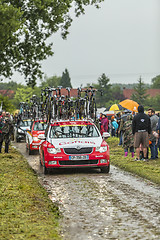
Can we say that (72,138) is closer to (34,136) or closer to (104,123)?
(34,136)

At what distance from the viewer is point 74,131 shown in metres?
15.0

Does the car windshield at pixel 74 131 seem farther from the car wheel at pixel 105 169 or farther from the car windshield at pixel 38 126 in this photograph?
the car windshield at pixel 38 126

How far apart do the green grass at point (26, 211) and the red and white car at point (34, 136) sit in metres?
9.49

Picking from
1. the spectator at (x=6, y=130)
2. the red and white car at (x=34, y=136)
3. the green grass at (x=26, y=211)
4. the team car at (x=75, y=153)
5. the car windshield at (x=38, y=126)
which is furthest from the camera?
the car windshield at (x=38, y=126)

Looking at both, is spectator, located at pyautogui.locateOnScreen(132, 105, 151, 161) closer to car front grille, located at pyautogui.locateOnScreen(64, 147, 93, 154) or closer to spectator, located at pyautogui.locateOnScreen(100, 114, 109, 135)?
car front grille, located at pyautogui.locateOnScreen(64, 147, 93, 154)

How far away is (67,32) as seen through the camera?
31359 millimetres

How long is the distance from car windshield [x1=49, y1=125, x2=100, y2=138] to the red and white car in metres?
5.04

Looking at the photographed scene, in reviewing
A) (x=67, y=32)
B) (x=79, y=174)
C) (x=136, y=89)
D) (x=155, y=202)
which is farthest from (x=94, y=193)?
(x=136, y=89)

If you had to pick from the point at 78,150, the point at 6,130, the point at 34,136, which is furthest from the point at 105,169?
the point at 34,136

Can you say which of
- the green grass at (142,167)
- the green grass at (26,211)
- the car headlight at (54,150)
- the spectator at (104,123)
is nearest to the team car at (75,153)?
the car headlight at (54,150)

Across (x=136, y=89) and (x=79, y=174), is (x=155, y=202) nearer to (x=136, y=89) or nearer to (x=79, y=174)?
(x=79, y=174)

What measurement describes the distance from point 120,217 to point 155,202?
1.50 m

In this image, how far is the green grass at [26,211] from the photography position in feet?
21.0

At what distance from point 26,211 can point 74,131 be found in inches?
286
